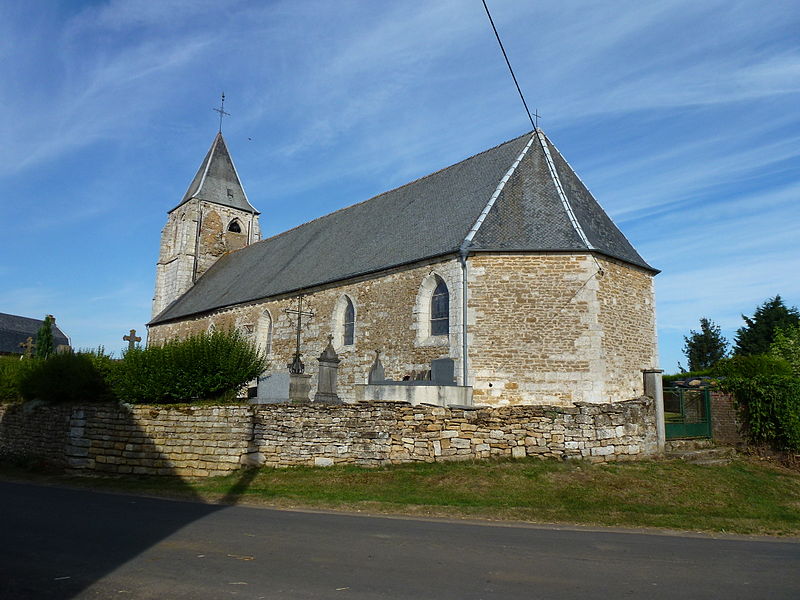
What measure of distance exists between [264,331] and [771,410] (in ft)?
52.2

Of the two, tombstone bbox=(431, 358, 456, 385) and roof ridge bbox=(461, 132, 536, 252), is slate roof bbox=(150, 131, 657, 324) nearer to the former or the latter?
roof ridge bbox=(461, 132, 536, 252)

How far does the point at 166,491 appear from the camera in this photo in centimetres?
990

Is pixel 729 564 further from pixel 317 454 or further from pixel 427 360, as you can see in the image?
pixel 427 360

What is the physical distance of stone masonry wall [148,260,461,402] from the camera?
1497 cm

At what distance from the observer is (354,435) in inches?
438

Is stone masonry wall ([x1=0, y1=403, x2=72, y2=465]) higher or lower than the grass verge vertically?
higher

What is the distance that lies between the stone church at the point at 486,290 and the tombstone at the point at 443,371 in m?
0.18

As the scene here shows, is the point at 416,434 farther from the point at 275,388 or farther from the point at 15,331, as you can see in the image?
the point at 15,331

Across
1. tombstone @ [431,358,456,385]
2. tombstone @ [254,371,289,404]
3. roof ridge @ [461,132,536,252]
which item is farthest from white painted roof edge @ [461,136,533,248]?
tombstone @ [254,371,289,404]

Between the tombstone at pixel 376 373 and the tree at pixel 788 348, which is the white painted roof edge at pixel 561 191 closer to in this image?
the tombstone at pixel 376 373

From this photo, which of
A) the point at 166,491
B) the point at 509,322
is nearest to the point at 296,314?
the point at 509,322

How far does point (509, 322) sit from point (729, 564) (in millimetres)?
8755

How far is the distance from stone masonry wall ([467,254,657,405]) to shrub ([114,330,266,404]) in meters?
5.73

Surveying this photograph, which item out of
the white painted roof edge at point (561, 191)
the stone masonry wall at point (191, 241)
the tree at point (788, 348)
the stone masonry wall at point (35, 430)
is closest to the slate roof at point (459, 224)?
the white painted roof edge at point (561, 191)
